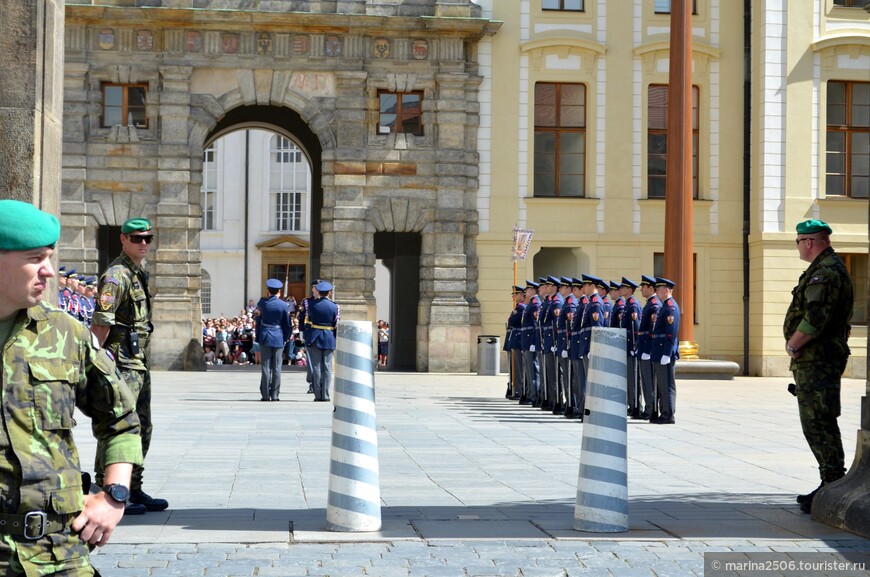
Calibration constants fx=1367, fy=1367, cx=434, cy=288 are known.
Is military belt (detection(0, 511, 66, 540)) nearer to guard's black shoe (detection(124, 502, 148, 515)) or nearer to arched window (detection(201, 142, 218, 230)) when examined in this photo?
guard's black shoe (detection(124, 502, 148, 515))

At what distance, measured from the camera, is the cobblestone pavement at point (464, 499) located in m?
7.27

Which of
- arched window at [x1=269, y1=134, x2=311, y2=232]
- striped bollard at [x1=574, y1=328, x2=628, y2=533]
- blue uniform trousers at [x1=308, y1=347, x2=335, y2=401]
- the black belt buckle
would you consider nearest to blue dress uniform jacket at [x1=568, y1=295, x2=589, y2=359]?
blue uniform trousers at [x1=308, y1=347, x2=335, y2=401]

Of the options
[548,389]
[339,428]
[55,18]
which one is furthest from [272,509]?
[548,389]

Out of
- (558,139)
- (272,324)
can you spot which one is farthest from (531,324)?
(558,139)

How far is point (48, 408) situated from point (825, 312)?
6536mm

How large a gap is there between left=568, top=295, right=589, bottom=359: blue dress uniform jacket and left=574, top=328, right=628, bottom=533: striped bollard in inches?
419

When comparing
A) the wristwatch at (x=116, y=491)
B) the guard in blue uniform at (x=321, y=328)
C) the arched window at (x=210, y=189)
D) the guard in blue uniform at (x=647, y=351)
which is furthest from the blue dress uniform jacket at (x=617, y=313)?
the arched window at (x=210, y=189)

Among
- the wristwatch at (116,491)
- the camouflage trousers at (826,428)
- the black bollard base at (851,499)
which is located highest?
the wristwatch at (116,491)

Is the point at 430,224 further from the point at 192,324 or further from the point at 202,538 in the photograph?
the point at 202,538

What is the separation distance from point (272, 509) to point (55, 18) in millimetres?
3462

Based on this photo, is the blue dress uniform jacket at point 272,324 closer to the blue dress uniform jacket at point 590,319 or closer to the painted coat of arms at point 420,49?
the blue dress uniform jacket at point 590,319

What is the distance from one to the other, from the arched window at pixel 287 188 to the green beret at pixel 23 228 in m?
57.1

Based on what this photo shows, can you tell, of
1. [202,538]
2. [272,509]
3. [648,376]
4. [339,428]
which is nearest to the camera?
[202,538]

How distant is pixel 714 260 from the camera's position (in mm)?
34125
